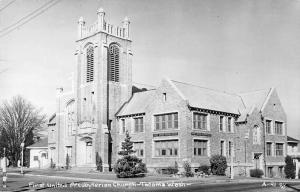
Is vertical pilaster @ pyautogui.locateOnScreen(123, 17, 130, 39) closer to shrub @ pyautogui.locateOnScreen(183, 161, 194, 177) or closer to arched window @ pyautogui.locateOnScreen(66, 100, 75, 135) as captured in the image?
arched window @ pyautogui.locateOnScreen(66, 100, 75, 135)

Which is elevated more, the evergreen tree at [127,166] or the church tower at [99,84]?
the church tower at [99,84]

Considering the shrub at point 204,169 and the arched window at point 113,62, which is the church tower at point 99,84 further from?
the shrub at point 204,169

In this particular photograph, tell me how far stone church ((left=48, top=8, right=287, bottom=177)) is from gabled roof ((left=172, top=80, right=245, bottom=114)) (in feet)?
0.53

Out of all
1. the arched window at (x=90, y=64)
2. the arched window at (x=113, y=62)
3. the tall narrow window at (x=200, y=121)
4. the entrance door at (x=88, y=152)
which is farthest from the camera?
the arched window at (x=90, y=64)

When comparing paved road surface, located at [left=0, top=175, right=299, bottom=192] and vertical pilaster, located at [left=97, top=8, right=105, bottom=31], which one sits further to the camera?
vertical pilaster, located at [left=97, top=8, right=105, bottom=31]

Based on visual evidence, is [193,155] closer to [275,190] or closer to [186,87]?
[186,87]

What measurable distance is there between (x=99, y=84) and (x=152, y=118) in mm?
8929

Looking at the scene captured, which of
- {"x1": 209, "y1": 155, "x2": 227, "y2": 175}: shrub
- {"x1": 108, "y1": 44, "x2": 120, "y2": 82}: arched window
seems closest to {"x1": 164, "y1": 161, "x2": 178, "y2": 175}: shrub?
{"x1": 209, "y1": 155, "x2": 227, "y2": 175}: shrub

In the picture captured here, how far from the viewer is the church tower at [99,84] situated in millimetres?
51250

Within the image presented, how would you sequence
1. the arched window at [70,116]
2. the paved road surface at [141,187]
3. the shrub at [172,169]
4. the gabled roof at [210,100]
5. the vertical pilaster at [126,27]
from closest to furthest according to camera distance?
the paved road surface at [141,187]
the shrub at [172,169]
the gabled roof at [210,100]
the vertical pilaster at [126,27]
the arched window at [70,116]

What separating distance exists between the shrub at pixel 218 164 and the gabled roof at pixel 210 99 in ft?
18.5

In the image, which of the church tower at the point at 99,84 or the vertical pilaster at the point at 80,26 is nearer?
the church tower at the point at 99,84

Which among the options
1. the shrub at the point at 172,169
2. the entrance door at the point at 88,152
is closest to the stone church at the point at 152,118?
the entrance door at the point at 88,152

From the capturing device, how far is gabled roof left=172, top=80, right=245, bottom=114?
1806 inches
